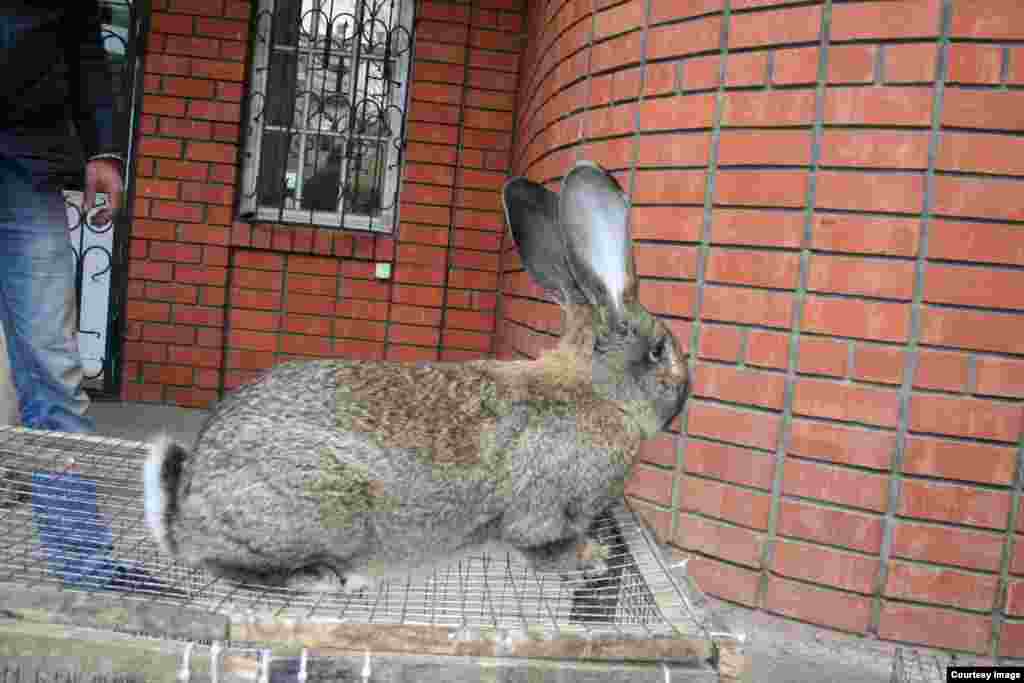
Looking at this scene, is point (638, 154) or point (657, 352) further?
point (638, 154)

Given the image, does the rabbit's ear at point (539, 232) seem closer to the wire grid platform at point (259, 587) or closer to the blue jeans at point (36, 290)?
the wire grid platform at point (259, 587)

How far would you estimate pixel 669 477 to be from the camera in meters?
2.97

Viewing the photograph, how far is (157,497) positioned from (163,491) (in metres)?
0.01

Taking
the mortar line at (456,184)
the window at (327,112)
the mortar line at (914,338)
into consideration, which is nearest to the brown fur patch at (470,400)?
the mortar line at (914,338)

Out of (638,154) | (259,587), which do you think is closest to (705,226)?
(638,154)

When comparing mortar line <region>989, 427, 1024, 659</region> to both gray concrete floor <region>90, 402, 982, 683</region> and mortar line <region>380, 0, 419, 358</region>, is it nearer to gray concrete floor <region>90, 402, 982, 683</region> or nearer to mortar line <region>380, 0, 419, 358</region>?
gray concrete floor <region>90, 402, 982, 683</region>

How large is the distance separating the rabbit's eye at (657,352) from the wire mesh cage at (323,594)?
38cm

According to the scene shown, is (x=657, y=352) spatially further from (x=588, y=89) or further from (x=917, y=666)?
(x=588, y=89)

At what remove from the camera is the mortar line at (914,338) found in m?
2.48

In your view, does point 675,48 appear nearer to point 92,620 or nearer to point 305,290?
point 92,620

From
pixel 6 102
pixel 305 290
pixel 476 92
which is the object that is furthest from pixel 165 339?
pixel 6 102

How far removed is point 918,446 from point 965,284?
0.47 metres

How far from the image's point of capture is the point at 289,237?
518 centimetres

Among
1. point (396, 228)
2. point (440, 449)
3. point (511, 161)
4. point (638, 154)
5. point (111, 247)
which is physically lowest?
point (440, 449)
